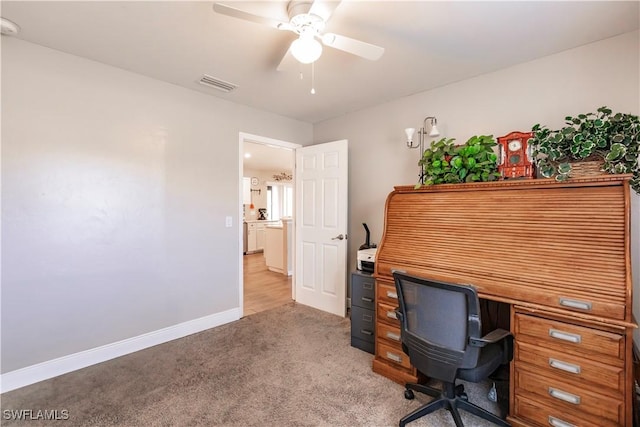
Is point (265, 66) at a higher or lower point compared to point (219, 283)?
higher

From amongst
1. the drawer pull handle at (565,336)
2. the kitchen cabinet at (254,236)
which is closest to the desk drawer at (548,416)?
the drawer pull handle at (565,336)

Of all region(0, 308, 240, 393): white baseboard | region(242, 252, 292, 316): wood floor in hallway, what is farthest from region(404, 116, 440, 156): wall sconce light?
region(0, 308, 240, 393): white baseboard

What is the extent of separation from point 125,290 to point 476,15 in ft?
11.2

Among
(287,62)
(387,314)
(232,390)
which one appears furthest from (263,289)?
(287,62)

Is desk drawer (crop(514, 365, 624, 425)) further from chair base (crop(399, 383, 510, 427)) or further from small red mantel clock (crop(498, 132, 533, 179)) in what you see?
small red mantel clock (crop(498, 132, 533, 179))

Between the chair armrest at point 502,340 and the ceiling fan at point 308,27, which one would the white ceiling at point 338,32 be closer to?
the ceiling fan at point 308,27

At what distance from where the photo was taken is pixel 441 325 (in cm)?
157

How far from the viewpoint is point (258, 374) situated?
7.32ft

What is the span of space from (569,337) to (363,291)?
1465mm

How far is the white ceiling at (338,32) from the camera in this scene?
5.72 feet

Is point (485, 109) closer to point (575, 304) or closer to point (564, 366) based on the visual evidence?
point (575, 304)

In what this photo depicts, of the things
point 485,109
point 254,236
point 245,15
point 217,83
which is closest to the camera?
point 245,15

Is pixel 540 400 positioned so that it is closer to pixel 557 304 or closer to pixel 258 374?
pixel 557 304

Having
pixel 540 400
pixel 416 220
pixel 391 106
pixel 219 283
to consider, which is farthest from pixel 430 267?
pixel 219 283
